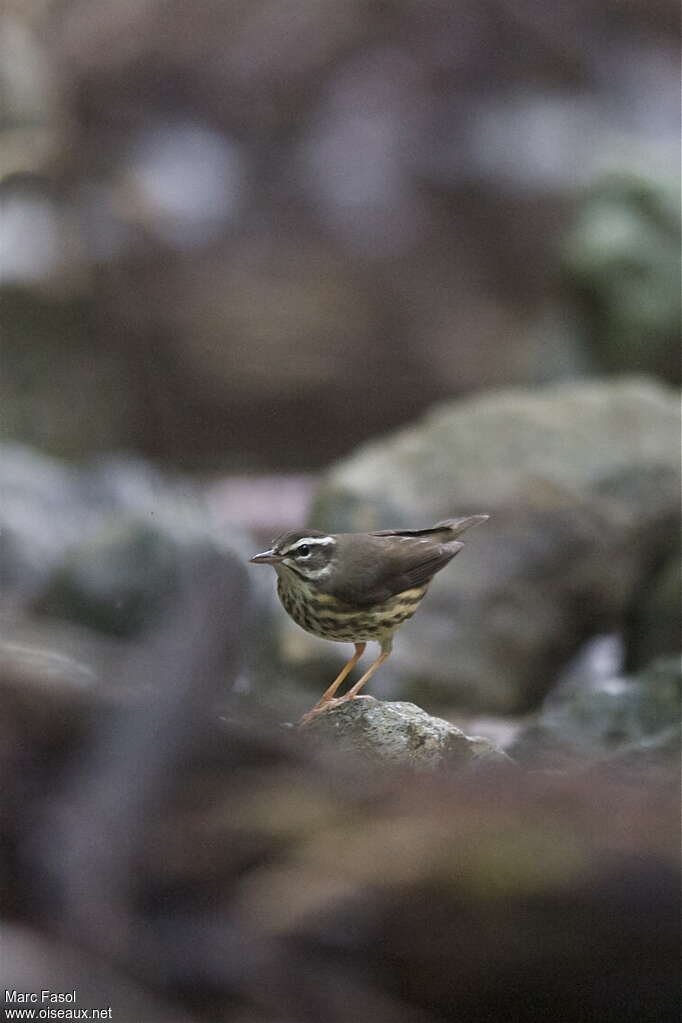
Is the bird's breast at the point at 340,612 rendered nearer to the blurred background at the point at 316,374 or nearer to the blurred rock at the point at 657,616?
the blurred background at the point at 316,374

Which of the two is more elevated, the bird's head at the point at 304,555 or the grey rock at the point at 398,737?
the bird's head at the point at 304,555

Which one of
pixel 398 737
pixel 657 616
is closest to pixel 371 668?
pixel 398 737

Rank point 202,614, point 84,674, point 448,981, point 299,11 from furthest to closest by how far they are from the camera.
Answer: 1. point 299,11
2. point 202,614
3. point 84,674
4. point 448,981

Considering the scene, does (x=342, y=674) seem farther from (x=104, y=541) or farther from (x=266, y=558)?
(x=104, y=541)

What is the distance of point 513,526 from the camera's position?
1.52 metres

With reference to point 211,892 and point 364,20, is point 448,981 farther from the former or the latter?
point 364,20

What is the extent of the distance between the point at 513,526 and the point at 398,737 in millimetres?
571

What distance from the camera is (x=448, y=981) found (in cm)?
67

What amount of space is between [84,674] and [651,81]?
619cm

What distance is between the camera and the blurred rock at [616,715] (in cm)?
136

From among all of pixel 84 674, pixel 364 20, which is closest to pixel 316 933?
pixel 84 674

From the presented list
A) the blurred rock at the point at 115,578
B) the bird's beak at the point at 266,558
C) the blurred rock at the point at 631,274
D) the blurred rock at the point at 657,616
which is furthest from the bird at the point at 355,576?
the blurred rock at the point at 631,274

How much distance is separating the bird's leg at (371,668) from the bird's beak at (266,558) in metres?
0.11

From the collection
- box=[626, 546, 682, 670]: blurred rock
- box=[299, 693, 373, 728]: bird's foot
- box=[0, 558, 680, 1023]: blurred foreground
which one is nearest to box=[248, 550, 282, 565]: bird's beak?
box=[299, 693, 373, 728]: bird's foot
